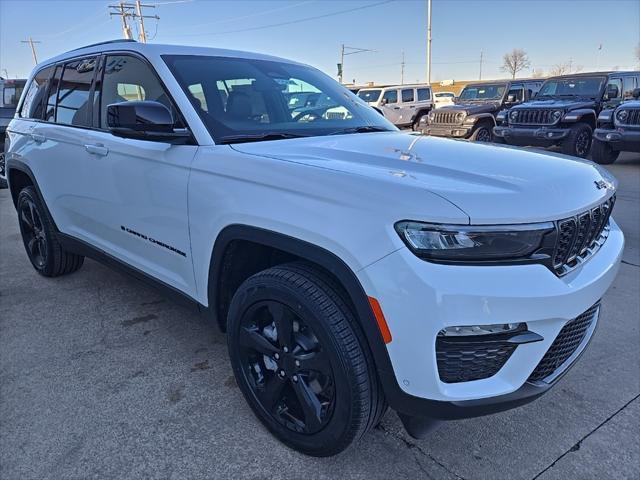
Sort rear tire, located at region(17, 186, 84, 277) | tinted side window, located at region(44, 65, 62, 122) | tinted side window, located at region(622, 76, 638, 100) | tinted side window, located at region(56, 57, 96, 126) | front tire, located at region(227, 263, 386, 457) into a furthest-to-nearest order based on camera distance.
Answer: tinted side window, located at region(622, 76, 638, 100) < rear tire, located at region(17, 186, 84, 277) < tinted side window, located at region(44, 65, 62, 122) < tinted side window, located at region(56, 57, 96, 126) < front tire, located at region(227, 263, 386, 457)

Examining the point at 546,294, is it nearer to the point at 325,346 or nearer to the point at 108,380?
the point at 325,346

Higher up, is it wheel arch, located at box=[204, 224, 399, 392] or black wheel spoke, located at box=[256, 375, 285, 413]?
wheel arch, located at box=[204, 224, 399, 392]

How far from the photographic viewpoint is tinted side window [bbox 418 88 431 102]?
64.0ft

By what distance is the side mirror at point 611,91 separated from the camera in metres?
11.6

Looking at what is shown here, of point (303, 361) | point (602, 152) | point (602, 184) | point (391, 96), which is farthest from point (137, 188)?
point (391, 96)

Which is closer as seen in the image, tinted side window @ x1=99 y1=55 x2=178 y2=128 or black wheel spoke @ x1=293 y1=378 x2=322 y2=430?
black wheel spoke @ x1=293 y1=378 x2=322 y2=430

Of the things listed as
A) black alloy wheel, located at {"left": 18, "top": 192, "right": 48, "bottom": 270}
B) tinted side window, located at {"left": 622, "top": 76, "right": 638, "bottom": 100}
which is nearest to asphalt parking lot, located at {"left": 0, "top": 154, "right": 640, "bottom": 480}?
black alloy wheel, located at {"left": 18, "top": 192, "right": 48, "bottom": 270}

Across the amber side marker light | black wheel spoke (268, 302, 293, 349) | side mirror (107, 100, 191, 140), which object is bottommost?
black wheel spoke (268, 302, 293, 349)

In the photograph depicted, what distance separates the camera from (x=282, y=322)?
6.77 ft

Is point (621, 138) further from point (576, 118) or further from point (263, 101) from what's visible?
point (263, 101)

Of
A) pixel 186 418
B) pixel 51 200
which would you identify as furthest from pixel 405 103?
pixel 186 418

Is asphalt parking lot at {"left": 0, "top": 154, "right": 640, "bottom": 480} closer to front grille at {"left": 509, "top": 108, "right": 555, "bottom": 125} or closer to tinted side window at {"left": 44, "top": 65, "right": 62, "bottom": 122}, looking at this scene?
tinted side window at {"left": 44, "top": 65, "right": 62, "bottom": 122}

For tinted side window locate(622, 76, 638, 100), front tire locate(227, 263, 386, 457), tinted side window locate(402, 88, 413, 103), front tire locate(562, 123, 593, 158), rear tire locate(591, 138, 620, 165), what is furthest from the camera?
tinted side window locate(402, 88, 413, 103)

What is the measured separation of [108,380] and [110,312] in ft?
3.29
